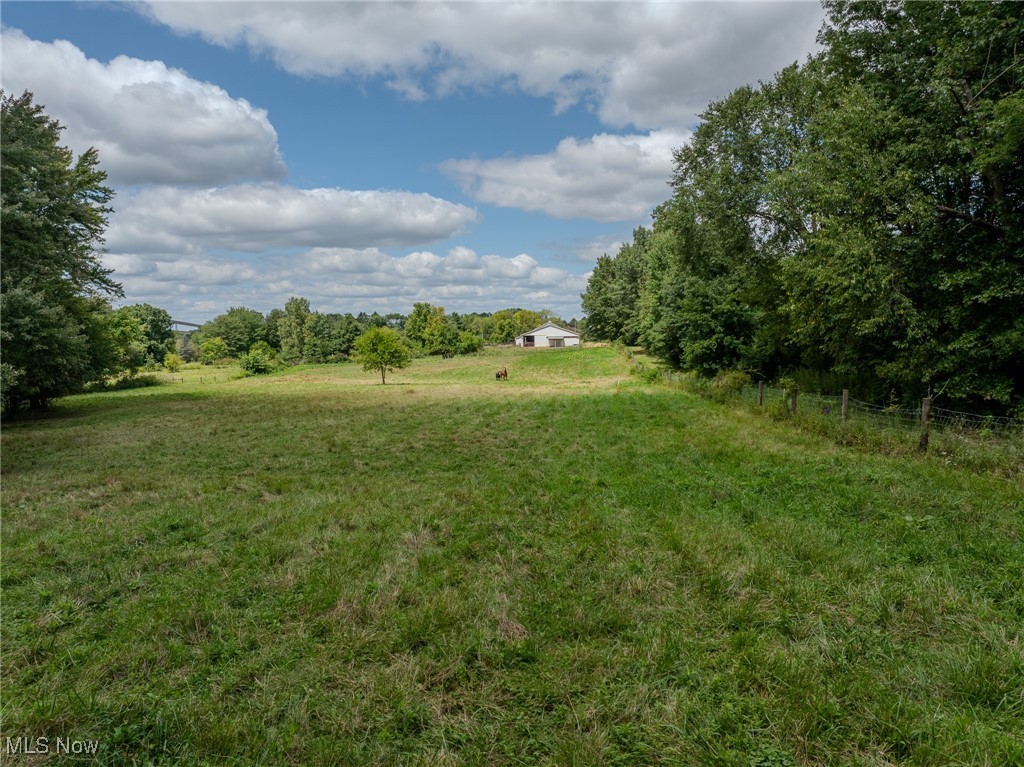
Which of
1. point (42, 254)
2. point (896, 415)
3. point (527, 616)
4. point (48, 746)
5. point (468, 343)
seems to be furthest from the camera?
point (468, 343)

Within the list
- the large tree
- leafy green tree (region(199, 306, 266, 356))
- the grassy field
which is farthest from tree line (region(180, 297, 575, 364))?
the grassy field

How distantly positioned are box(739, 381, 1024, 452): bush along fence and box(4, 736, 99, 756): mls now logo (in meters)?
13.8

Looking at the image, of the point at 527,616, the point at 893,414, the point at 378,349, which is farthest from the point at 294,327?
the point at 527,616

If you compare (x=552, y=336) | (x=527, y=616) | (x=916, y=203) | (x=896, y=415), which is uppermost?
(x=916, y=203)

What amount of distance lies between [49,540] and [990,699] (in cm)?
1068

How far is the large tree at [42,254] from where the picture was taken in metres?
14.4

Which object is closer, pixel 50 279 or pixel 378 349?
pixel 50 279

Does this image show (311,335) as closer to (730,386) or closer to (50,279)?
(50,279)

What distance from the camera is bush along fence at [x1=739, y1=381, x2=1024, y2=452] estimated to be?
10.4m

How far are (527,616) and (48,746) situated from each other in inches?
145

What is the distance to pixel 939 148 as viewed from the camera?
12.9 m

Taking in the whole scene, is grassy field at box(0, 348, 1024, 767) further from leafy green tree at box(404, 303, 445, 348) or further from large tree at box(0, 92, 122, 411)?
leafy green tree at box(404, 303, 445, 348)

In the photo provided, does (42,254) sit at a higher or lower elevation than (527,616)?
higher

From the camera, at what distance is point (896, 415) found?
12461mm
